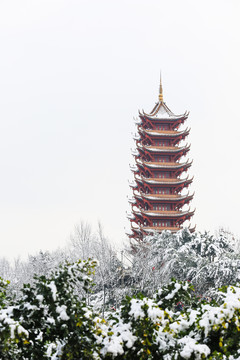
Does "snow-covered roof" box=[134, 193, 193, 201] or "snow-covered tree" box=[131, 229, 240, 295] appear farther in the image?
"snow-covered roof" box=[134, 193, 193, 201]

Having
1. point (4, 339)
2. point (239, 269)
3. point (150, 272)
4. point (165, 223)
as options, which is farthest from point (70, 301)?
point (165, 223)

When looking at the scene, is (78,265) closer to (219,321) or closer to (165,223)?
(219,321)

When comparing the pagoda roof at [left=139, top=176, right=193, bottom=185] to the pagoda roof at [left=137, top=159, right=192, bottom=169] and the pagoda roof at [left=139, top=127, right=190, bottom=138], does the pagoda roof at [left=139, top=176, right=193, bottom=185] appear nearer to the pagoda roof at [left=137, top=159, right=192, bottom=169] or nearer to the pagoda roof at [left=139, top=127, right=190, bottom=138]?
the pagoda roof at [left=137, top=159, right=192, bottom=169]

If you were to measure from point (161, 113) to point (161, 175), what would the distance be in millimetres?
5956

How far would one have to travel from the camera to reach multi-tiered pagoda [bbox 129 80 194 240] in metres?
36.9

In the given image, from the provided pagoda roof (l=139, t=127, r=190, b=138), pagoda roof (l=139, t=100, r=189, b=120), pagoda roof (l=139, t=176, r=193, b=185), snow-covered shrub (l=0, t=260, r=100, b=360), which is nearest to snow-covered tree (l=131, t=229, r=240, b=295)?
pagoda roof (l=139, t=176, r=193, b=185)

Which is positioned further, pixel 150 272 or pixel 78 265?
pixel 150 272

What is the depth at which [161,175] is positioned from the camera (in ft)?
125

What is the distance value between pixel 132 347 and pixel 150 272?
19785 mm

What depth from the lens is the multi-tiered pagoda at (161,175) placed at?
3694 centimetres

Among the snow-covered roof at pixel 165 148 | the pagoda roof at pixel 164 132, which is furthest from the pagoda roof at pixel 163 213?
the pagoda roof at pixel 164 132

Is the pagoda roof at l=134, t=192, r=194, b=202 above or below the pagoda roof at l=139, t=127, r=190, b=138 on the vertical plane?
below

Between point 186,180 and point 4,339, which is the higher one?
point 186,180

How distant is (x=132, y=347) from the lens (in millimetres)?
5891
